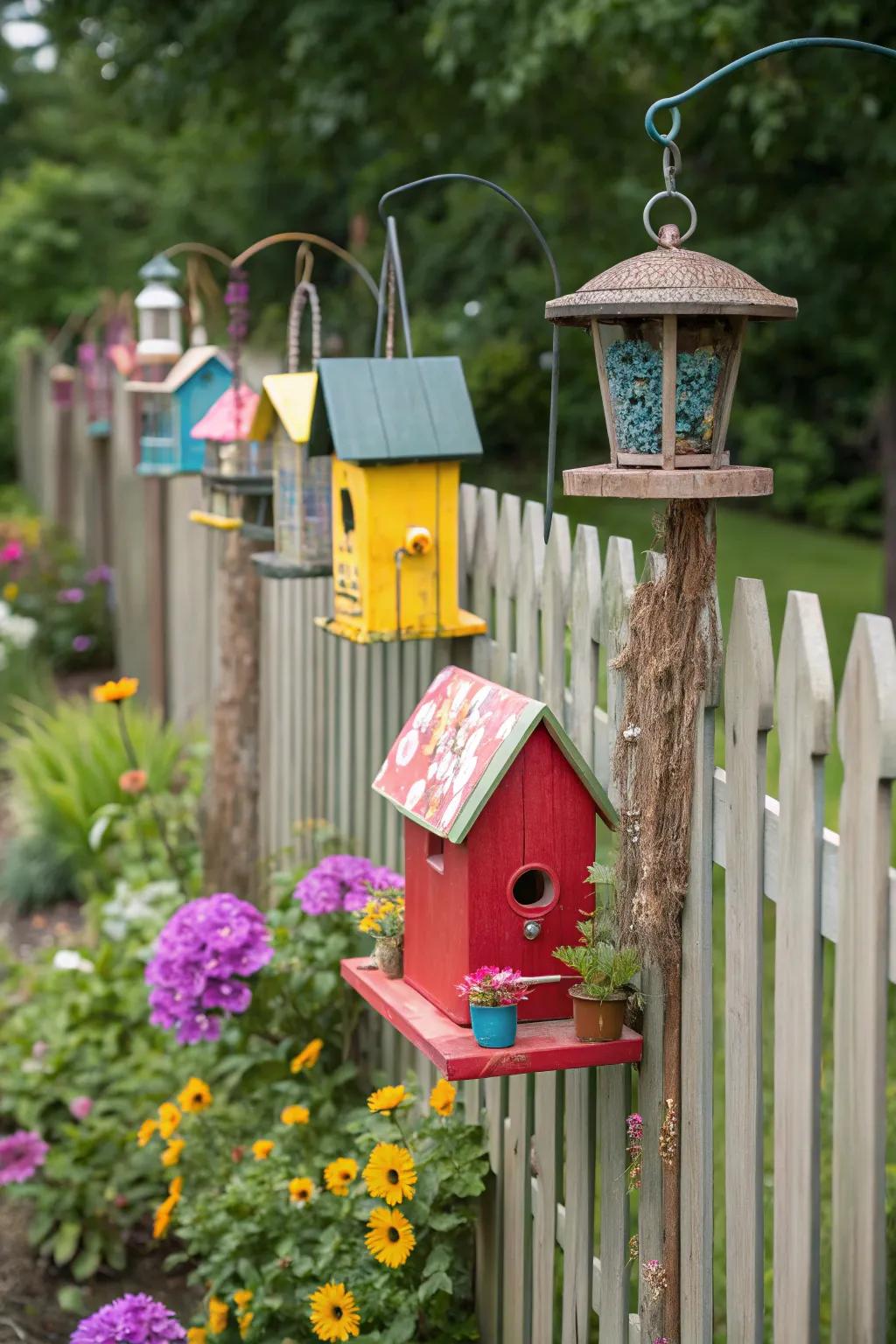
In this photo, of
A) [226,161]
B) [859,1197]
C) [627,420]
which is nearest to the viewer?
[859,1197]

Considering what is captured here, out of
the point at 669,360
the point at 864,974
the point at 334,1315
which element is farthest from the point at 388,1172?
the point at 669,360

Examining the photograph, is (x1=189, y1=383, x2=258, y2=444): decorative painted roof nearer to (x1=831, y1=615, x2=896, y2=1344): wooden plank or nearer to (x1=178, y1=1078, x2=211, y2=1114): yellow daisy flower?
(x1=178, y1=1078, x2=211, y2=1114): yellow daisy flower

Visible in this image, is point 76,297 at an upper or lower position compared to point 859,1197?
upper

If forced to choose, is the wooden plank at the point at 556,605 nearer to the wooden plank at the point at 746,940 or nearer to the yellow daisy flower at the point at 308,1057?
the wooden plank at the point at 746,940

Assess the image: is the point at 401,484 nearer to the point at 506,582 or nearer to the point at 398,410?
the point at 398,410

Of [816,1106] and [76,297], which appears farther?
[76,297]

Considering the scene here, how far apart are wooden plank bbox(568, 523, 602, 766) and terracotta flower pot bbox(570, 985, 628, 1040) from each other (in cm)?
52

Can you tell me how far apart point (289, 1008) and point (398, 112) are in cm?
593

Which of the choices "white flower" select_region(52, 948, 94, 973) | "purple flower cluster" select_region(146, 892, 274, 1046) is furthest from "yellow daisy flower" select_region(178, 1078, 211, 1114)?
"white flower" select_region(52, 948, 94, 973)

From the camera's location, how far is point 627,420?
2.17 meters

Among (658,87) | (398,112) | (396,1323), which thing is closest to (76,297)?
(398,112)

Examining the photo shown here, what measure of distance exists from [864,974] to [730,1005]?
42 cm

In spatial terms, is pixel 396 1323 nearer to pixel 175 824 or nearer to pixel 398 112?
pixel 175 824

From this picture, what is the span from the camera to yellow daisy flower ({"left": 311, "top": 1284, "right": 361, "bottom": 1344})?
277 centimetres
